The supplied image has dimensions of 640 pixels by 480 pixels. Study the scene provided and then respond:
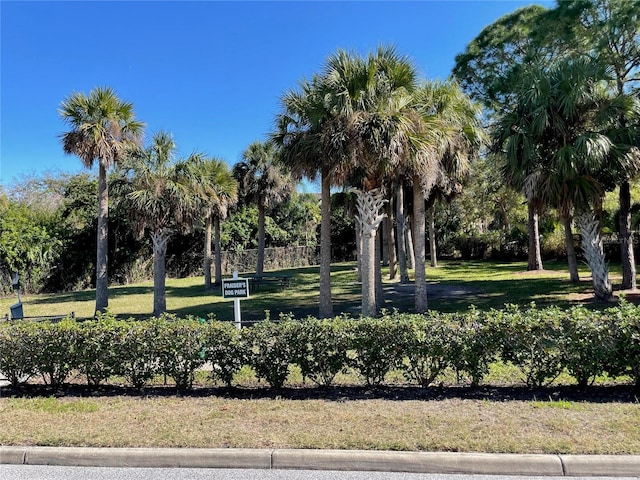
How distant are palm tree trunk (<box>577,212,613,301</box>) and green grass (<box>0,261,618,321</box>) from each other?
A: 0.63m

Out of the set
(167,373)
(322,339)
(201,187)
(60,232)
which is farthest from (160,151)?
(60,232)

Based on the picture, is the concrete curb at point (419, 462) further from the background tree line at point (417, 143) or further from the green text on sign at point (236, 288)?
the background tree line at point (417, 143)

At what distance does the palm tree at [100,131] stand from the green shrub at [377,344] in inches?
386

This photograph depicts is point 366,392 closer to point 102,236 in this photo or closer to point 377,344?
point 377,344

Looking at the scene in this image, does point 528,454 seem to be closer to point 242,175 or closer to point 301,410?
point 301,410

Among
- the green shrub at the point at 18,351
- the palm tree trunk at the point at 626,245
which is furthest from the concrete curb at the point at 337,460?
the palm tree trunk at the point at 626,245

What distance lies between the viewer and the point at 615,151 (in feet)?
36.6

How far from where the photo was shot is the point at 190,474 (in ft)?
11.7

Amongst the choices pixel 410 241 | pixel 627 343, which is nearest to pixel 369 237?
pixel 627 343

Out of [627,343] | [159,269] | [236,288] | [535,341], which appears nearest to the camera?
[627,343]

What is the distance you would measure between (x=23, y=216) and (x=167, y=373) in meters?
20.9

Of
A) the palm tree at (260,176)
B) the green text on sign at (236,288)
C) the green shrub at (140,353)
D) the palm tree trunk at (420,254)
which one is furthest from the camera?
the palm tree at (260,176)

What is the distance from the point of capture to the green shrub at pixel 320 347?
521 cm

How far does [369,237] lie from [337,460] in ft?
23.1
